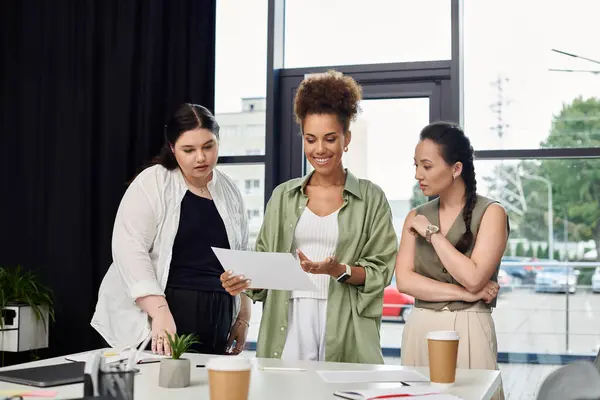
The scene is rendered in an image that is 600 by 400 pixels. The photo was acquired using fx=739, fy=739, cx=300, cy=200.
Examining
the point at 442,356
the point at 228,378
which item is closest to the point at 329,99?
the point at 442,356

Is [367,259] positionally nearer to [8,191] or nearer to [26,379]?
[26,379]

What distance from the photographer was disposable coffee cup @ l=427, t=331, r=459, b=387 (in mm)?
1795

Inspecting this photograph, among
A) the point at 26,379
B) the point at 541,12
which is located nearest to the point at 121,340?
the point at 26,379

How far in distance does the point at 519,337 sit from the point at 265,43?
6.89 ft

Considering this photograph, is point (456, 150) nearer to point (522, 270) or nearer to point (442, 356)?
point (442, 356)

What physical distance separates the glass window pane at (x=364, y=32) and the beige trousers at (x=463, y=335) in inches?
69.9

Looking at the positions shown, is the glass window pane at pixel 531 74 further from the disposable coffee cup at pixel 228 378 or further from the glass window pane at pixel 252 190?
the disposable coffee cup at pixel 228 378

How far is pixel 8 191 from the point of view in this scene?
4.33 m

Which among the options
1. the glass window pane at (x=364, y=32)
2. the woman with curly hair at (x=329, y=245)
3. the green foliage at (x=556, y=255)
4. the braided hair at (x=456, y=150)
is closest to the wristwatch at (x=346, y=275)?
the woman with curly hair at (x=329, y=245)

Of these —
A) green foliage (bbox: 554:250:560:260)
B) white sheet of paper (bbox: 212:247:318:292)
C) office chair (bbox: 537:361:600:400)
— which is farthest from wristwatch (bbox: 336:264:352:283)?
green foliage (bbox: 554:250:560:260)

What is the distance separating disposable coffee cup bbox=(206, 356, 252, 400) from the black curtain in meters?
2.86

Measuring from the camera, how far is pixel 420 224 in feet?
8.30

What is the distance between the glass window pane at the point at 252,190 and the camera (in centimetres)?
408

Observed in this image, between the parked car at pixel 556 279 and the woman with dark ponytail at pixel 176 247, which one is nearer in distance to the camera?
the woman with dark ponytail at pixel 176 247
